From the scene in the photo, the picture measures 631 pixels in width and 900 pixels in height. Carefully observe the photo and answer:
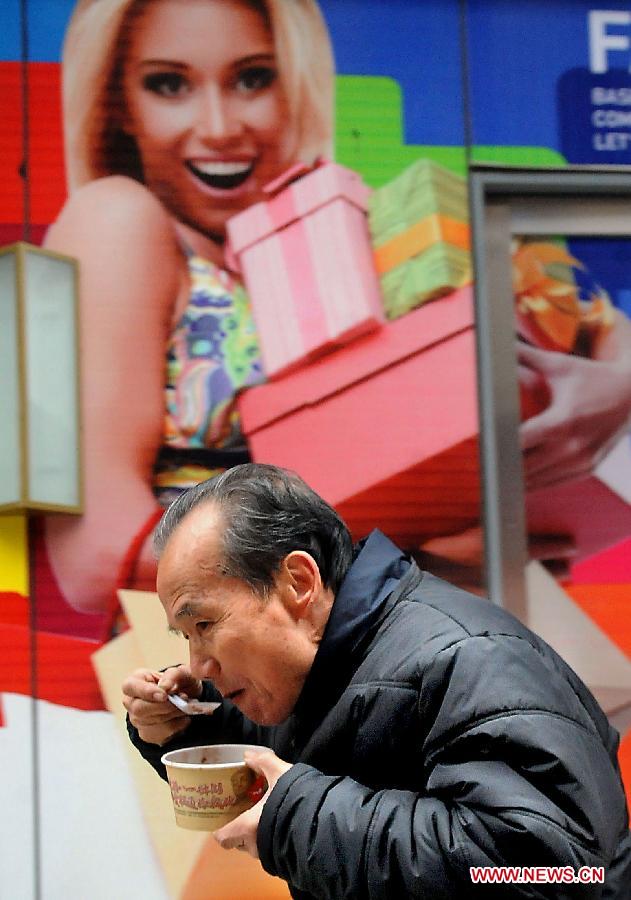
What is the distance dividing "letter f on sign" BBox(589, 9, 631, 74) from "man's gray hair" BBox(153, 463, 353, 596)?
9.82ft

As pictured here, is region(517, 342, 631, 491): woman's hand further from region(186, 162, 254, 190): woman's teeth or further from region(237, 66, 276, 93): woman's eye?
region(237, 66, 276, 93): woman's eye

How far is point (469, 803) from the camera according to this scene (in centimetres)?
143

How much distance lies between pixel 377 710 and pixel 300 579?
9.7 inches

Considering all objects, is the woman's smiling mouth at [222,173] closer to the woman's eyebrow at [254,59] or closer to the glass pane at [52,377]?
the woman's eyebrow at [254,59]

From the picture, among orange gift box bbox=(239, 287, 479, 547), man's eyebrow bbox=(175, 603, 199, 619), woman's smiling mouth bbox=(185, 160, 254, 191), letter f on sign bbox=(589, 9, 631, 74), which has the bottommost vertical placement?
man's eyebrow bbox=(175, 603, 199, 619)

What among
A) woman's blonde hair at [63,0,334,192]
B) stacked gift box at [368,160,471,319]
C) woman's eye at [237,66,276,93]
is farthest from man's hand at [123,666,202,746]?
woman's eye at [237,66,276,93]

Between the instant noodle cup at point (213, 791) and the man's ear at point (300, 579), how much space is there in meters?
0.24

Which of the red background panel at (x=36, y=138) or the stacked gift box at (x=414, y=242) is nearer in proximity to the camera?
the red background panel at (x=36, y=138)

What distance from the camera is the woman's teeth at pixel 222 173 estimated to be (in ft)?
13.2

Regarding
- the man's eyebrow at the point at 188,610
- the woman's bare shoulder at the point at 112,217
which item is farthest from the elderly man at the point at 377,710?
the woman's bare shoulder at the point at 112,217

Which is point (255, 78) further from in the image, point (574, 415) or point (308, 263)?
point (574, 415)

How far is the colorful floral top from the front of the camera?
3.91 metres

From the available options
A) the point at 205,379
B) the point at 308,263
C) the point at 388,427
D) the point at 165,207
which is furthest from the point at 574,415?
the point at 165,207

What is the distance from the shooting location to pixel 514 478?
13.3ft
